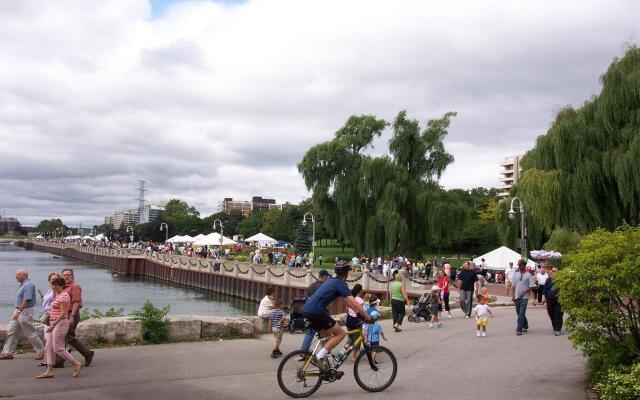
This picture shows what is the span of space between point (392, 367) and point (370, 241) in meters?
34.5

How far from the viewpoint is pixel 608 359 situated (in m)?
7.69

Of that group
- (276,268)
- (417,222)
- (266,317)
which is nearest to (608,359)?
(266,317)

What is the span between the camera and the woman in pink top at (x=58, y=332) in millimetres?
8766

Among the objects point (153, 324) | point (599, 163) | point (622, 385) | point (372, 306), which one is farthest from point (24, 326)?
point (599, 163)

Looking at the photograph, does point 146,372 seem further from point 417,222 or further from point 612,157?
point 417,222

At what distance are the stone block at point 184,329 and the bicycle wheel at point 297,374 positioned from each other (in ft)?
16.3

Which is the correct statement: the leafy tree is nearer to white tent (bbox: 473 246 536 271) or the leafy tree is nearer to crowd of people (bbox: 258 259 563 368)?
white tent (bbox: 473 246 536 271)

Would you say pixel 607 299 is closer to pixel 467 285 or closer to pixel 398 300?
pixel 398 300

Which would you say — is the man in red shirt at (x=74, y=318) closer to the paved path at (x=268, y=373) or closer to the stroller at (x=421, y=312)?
the paved path at (x=268, y=373)

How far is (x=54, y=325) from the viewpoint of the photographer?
29.5ft

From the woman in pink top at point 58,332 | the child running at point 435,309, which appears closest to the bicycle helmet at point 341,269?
the woman in pink top at point 58,332

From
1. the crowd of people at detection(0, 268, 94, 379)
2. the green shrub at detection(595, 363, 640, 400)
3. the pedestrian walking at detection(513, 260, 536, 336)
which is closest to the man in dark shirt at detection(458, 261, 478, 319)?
the pedestrian walking at detection(513, 260, 536, 336)

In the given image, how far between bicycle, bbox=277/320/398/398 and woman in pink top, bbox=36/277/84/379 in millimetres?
3402

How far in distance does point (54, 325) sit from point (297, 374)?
400cm
